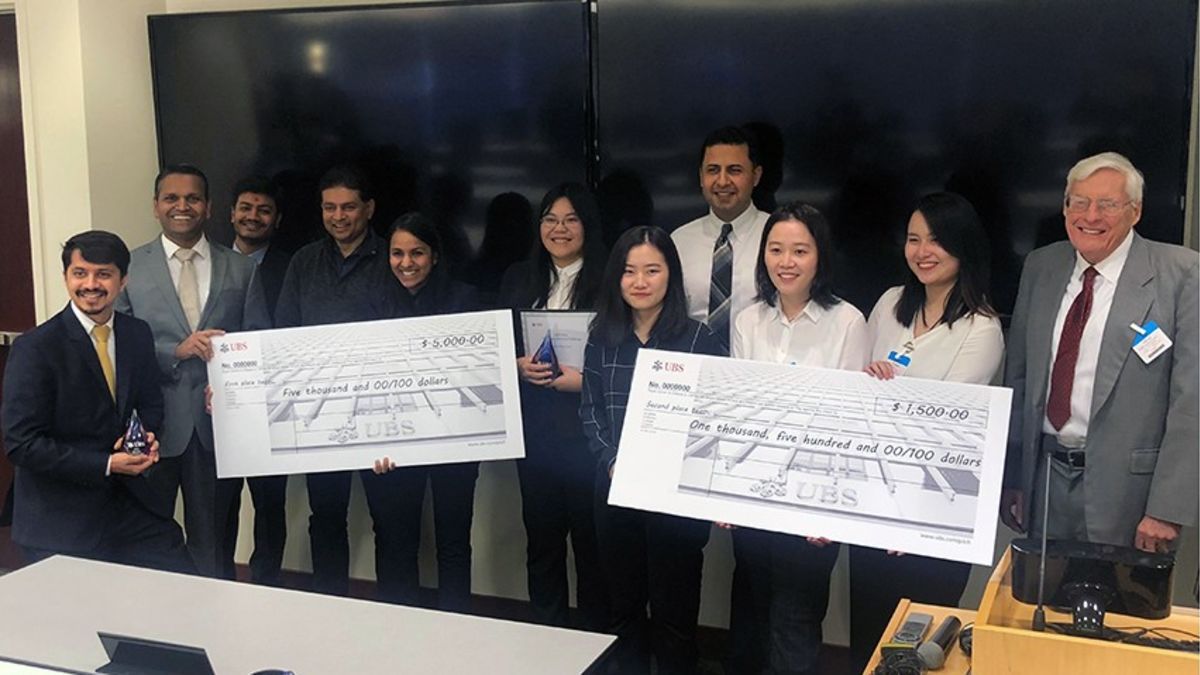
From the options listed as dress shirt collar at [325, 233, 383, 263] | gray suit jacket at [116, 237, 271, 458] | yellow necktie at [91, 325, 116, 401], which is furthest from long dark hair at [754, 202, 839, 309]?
yellow necktie at [91, 325, 116, 401]

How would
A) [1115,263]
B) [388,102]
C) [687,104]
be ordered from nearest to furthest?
[1115,263] < [687,104] < [388,102]

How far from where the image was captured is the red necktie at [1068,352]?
9.28 ft

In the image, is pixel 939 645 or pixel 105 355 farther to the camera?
pixel 105 355

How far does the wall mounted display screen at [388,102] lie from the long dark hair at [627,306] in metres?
0.78

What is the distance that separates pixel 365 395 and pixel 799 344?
1386 mm

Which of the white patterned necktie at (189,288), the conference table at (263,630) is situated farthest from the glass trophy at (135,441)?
the conference table at (263,630)

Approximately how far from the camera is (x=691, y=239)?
3.62 metres

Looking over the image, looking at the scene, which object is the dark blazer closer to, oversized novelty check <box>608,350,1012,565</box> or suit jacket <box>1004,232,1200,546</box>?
oversized novelty check <box>608,350,1012,565</box>

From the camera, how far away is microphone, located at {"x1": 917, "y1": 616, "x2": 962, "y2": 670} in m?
2.05

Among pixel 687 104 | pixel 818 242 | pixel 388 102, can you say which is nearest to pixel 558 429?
pixel 818 242

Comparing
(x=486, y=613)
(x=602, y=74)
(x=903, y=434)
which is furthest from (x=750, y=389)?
(x=486, y=613)

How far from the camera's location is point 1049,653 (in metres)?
1.71

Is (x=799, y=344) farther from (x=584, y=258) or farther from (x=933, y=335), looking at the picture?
(x=584, y=258)

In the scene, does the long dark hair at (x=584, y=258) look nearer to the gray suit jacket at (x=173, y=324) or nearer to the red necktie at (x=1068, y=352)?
the gray suit jacket at (x=173, y=324)
